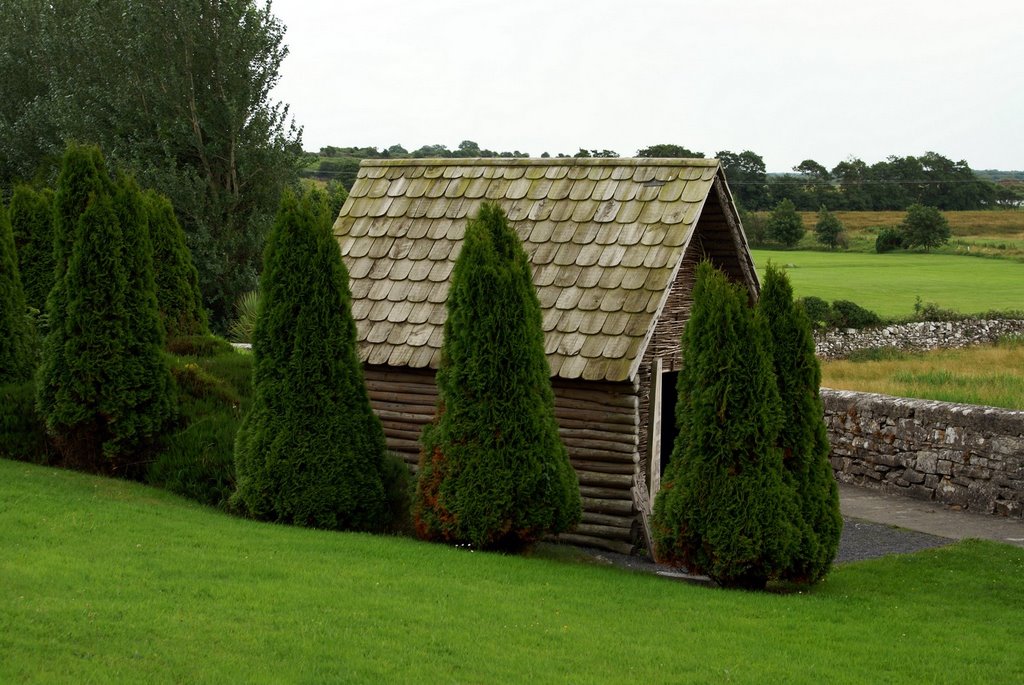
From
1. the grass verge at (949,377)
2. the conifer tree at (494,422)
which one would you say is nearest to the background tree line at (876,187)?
the grass verge at (949,377)

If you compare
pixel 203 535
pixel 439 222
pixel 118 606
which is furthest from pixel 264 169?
pixel 118 606

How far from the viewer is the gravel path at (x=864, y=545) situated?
11.1 meters

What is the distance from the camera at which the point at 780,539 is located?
9.12 meters

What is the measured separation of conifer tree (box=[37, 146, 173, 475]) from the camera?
12.0 metres

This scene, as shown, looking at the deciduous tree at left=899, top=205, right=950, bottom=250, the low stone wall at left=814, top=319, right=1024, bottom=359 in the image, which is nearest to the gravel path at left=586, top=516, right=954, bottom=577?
the low stone wall at left=814, top=319, right=1024, bottom=359

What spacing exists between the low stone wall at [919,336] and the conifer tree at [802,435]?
2165cm

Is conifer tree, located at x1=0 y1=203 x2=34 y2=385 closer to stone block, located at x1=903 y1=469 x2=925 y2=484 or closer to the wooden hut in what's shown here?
the wooden hut

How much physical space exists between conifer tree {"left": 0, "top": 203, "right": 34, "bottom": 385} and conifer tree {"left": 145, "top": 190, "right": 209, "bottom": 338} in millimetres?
1900

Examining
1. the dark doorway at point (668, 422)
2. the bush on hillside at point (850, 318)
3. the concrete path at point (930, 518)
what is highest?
the bush on hillside at point (850, 318)

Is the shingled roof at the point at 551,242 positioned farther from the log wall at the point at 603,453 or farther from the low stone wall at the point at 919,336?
the low stone wall at the point at 919,336

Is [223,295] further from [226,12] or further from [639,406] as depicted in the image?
[639,406]

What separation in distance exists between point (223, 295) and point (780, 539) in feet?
69.2

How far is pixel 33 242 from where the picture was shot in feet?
52.6

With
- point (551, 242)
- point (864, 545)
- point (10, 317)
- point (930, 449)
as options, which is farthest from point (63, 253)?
point (930, 449)
